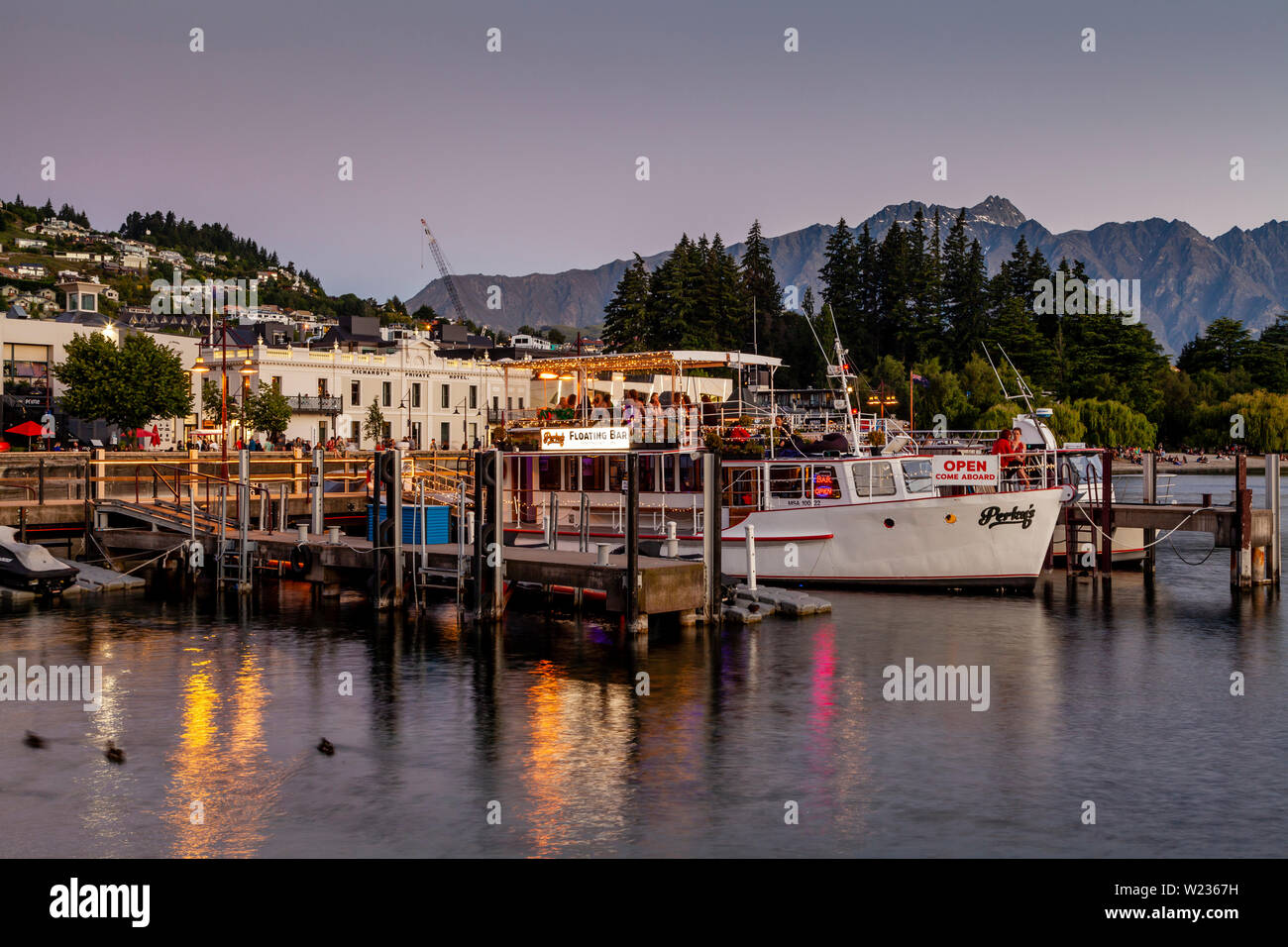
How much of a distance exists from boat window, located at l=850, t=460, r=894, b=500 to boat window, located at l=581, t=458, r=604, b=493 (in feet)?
25.2

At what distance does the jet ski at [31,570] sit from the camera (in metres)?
32.0

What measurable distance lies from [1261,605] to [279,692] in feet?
80.3

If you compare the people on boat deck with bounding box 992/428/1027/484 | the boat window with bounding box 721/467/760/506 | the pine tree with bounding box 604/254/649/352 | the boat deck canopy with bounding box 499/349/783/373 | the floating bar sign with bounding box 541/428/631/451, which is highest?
the pine tree with bounding box 604/254/649/352

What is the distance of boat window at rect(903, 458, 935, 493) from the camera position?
109 feet

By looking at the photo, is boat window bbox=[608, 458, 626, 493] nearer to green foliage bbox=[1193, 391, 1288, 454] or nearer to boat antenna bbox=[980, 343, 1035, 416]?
boat antenna bbox=[980, 343, 1035, 416]

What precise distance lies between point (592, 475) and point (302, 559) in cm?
886

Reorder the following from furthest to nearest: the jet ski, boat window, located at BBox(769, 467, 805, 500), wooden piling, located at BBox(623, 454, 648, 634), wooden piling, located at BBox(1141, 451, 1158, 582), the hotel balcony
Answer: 1. the hotel balcony
2. wooden piling, located at BBox(1141, 451, 1158, 582)
3. boat window, located at BBox(769, 467, 805, 500)
4. the jet ski
5. wooden piling, located at BBox(623, 454, 648, 634)

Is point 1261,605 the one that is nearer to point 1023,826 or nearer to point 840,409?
point 840,409

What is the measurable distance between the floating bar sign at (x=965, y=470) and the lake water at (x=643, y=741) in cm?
399

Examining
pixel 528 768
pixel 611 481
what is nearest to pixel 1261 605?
pixel 611 481

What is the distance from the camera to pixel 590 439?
91.0 feet

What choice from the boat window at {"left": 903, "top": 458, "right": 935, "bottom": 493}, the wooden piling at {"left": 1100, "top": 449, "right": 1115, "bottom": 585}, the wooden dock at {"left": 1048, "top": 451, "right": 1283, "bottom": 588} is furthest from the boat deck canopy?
the wooden dock at {"left": 1048, "top": 451, "right": 1283, "bottom": 588}

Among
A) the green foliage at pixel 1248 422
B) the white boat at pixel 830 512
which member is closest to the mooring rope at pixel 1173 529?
the white boat at pixel 830 512

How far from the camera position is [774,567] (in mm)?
34062
